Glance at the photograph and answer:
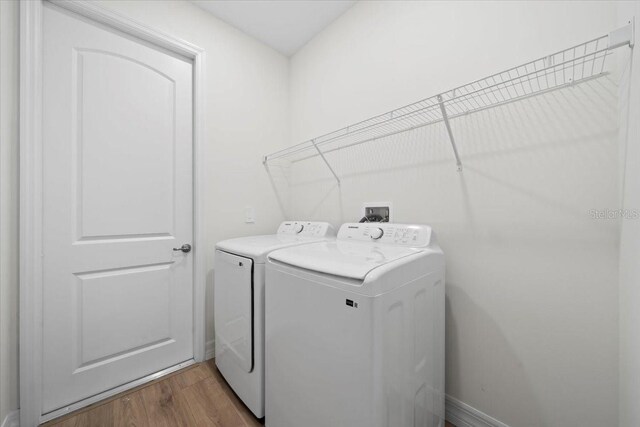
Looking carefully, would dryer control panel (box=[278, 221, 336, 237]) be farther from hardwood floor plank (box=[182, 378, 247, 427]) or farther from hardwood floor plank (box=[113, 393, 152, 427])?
hardwood floor plank (box=[113, 393, 152, 427])

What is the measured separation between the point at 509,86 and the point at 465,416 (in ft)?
5.41

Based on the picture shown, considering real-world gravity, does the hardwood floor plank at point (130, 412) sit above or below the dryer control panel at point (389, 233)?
below

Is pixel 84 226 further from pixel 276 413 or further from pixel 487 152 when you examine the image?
pixel 487 152

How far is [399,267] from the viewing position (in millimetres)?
877

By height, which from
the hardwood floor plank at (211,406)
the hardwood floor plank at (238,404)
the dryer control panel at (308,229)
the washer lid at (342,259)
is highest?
the dryer control panel at (308,229)

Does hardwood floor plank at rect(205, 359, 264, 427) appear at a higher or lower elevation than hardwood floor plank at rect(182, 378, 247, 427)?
lower

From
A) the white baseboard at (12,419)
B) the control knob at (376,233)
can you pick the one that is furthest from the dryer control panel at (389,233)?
the white baseboard at (12,419)

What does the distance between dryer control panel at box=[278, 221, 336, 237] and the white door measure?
76 centimetres

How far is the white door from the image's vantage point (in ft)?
4.50

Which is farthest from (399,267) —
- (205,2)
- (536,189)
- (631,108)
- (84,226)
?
(205,2)

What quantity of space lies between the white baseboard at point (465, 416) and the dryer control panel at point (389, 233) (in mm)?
871

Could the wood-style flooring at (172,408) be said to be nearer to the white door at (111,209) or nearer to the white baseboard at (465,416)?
the white door at (111,209)

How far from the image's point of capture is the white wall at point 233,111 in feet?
5.90

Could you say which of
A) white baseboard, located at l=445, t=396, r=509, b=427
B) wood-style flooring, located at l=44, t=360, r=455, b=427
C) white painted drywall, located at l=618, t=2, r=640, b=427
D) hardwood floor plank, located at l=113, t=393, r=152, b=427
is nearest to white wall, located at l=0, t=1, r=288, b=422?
wood-style flooring, located at l=44, t=360, r=455, b=427
